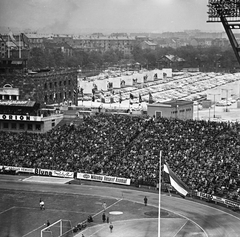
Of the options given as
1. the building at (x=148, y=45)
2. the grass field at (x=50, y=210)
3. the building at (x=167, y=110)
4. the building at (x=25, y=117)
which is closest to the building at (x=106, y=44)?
the building at (x=148, y=45)

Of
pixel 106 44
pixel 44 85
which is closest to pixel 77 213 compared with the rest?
pixel 44 85

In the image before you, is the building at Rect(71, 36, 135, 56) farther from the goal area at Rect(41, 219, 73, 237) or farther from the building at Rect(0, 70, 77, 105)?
the goal area at Rect(41, 219, 73, 237)

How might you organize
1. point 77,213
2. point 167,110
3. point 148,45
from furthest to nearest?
1. point 148,45
2. point 167,110
3. point 77,213

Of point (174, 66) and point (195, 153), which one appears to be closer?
point (195, 153)

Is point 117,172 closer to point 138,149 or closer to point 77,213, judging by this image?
point 138,149

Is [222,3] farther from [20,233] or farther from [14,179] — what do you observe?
[14,179]

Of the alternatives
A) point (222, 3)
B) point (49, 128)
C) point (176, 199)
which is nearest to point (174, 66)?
point (49, 128)

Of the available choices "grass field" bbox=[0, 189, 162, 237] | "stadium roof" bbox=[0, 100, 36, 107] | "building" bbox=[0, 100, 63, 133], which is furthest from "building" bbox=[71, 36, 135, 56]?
"grass field" bbox=[0, 189, 162, 237]
